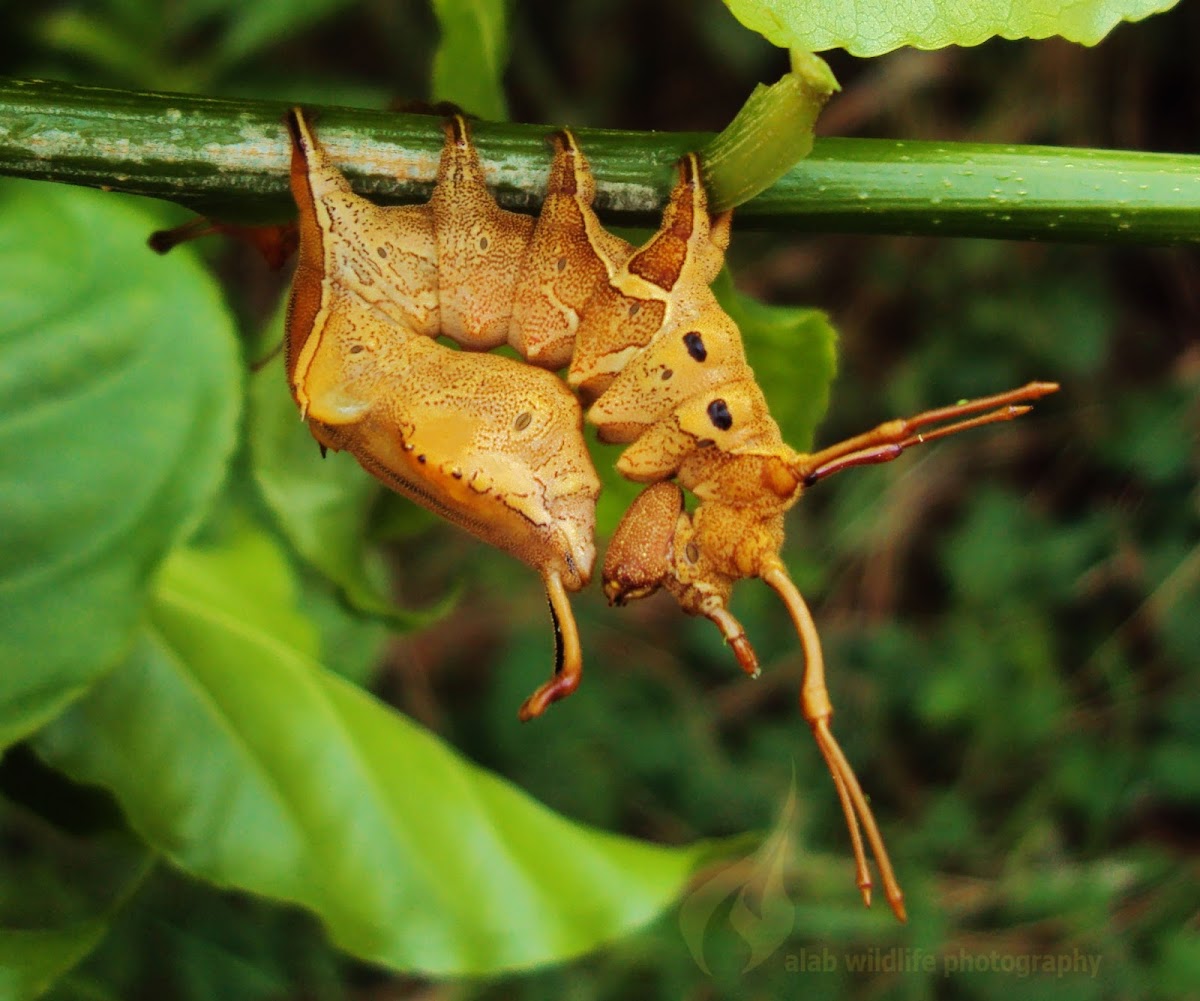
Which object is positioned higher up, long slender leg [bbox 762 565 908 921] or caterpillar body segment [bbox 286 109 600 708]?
caterpillar body segment [bbox 286 109 600 708]

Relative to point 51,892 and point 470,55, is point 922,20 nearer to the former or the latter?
point 470,55

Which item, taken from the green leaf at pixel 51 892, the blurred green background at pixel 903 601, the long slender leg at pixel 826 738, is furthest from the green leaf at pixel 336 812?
the blurred green background at pixel 903 601

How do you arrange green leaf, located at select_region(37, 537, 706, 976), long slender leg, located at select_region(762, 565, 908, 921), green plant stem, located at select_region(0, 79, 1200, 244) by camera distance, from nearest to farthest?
long slender leg, located at select_region(762, 565, 908, 921) < green plant stem, located at select_region(0, 79, 1200, 244) < green leaf, located at select_region(37, 537, 706, 976)

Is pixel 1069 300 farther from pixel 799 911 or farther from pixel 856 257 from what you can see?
pixel 799 911

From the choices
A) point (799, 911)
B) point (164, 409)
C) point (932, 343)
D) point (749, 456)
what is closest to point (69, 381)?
point (164, 409)

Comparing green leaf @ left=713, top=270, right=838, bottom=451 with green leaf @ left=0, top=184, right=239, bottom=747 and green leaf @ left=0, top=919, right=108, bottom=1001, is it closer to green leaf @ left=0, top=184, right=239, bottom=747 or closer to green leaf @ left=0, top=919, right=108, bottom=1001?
green leaf @ left=0, top=184, right=239, bottom=747

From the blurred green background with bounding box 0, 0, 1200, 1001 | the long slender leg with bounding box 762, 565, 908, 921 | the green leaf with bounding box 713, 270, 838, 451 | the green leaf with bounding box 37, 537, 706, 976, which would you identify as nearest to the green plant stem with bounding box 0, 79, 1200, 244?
the green leaf with bounding box 713, 270, 838, 451
